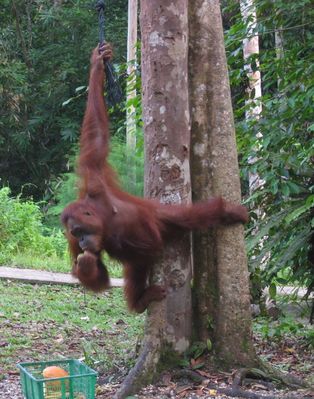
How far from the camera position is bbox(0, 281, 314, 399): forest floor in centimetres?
Result: 352

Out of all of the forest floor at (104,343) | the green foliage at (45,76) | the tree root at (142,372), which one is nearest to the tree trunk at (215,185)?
the forest floor at (104,343)

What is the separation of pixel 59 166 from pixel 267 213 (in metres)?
13.0

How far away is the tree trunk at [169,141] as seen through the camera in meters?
3.69

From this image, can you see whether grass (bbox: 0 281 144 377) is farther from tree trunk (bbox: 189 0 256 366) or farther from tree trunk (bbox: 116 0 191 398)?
tree trunk (bbox: 189 0 256 366)

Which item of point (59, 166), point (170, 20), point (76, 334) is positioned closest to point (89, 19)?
point (59, 166)

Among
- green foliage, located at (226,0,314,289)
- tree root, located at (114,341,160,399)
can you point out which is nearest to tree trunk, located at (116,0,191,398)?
tree root, located at (114,341,160,399)

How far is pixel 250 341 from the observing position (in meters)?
3.76

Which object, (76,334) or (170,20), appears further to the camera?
(76,334)

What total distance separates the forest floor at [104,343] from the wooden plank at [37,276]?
0.14 m

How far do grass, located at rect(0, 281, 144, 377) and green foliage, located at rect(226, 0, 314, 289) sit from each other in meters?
1.18

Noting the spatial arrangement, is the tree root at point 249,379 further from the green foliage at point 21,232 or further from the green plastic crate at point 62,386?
the green foliage at point 21,232

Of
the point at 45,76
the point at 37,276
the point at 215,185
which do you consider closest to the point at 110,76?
the point at 215,185

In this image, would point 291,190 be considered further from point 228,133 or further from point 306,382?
point 306,382

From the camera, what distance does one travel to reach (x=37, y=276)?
7684 millimetres
